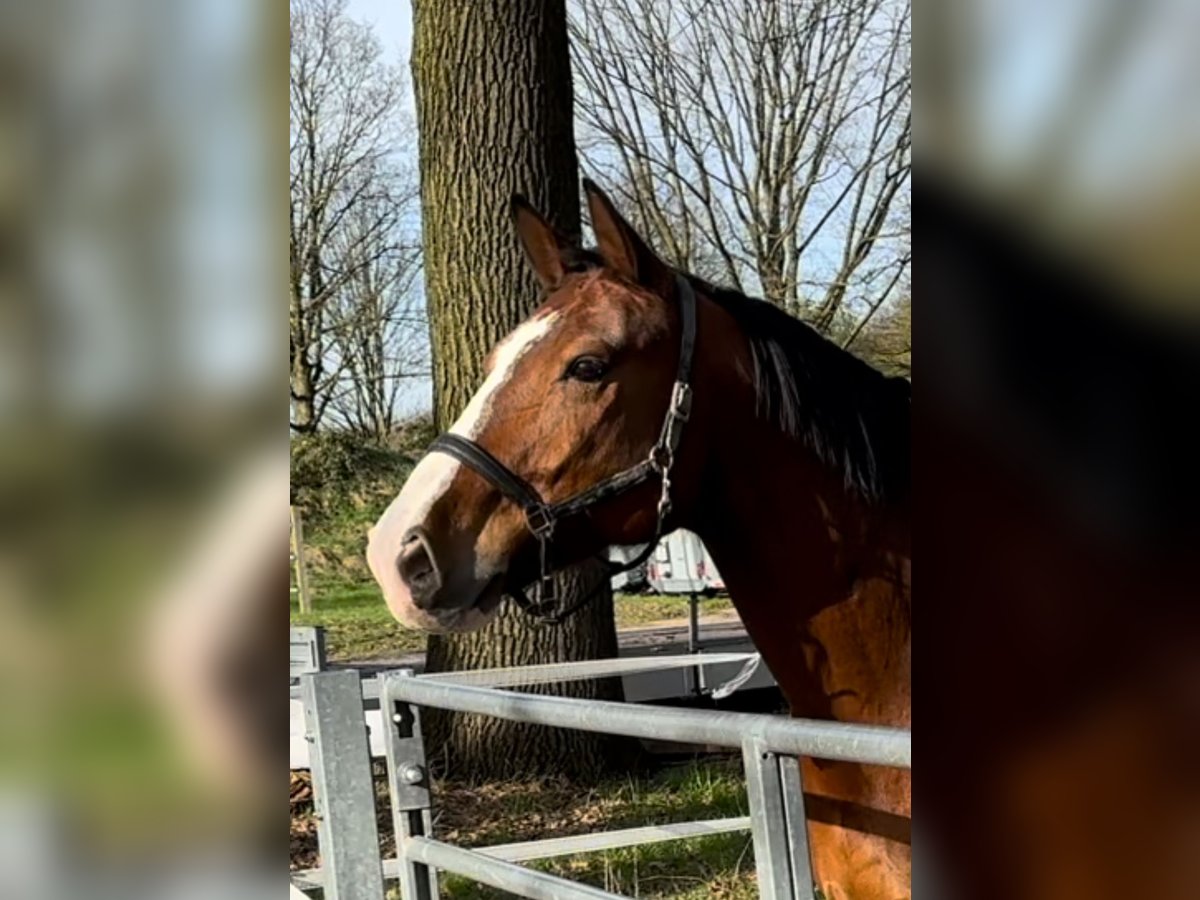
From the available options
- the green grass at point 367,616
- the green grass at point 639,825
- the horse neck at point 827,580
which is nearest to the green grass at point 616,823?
the green grass at point 639,825

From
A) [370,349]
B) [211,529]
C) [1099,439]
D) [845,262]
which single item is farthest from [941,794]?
[370,349]

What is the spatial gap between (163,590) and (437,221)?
12.2 ft

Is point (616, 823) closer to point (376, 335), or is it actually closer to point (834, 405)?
point (834, 405)


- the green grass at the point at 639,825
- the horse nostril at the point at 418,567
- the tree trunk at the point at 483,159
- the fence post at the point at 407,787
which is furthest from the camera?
the tree trunk at the point at 483,159

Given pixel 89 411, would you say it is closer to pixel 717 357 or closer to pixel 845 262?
pixel 717 357

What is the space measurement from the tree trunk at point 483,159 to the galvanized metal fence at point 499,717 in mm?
1957

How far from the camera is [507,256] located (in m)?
3.97

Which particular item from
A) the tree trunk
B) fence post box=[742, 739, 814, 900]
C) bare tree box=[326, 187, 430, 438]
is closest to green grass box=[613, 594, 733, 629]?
bare tree box=[326, 187, 430, 438]

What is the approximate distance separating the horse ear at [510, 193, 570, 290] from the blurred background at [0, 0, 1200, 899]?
153 cm

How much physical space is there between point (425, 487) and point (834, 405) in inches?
25.3

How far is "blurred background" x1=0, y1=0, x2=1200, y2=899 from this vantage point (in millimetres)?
366

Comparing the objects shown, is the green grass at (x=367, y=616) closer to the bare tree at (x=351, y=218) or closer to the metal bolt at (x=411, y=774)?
the bare tree at (x=351, y=218)

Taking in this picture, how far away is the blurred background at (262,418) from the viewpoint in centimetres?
37

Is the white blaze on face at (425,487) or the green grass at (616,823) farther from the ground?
the white blaze on face at (425,487)
